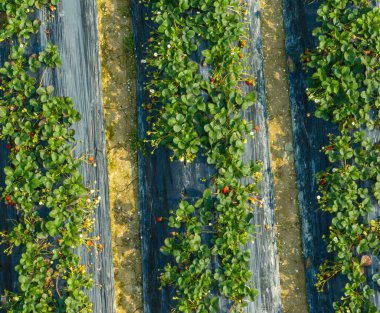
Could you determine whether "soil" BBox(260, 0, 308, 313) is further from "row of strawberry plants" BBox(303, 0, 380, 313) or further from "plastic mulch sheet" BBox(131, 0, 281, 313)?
"row of strawberry plants" BBox(303, 0, 380, 313)

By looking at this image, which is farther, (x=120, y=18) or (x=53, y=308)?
(x=120, y=18)

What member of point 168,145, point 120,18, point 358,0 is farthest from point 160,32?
point 358,0

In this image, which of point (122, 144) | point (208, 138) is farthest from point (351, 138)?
point (122, 144)

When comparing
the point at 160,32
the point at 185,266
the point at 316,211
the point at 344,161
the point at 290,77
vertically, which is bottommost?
the point at 185,266

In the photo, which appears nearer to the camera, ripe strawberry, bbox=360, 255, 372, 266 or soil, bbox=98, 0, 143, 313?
ripe strawberry, bbox=360, 255, 372, 266

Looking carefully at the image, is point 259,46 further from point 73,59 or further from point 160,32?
point 73,59

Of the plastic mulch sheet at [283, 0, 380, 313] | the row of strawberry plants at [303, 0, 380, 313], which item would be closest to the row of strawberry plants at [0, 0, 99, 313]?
the plastic mulch sheet at [283, 0, 380, 313]
